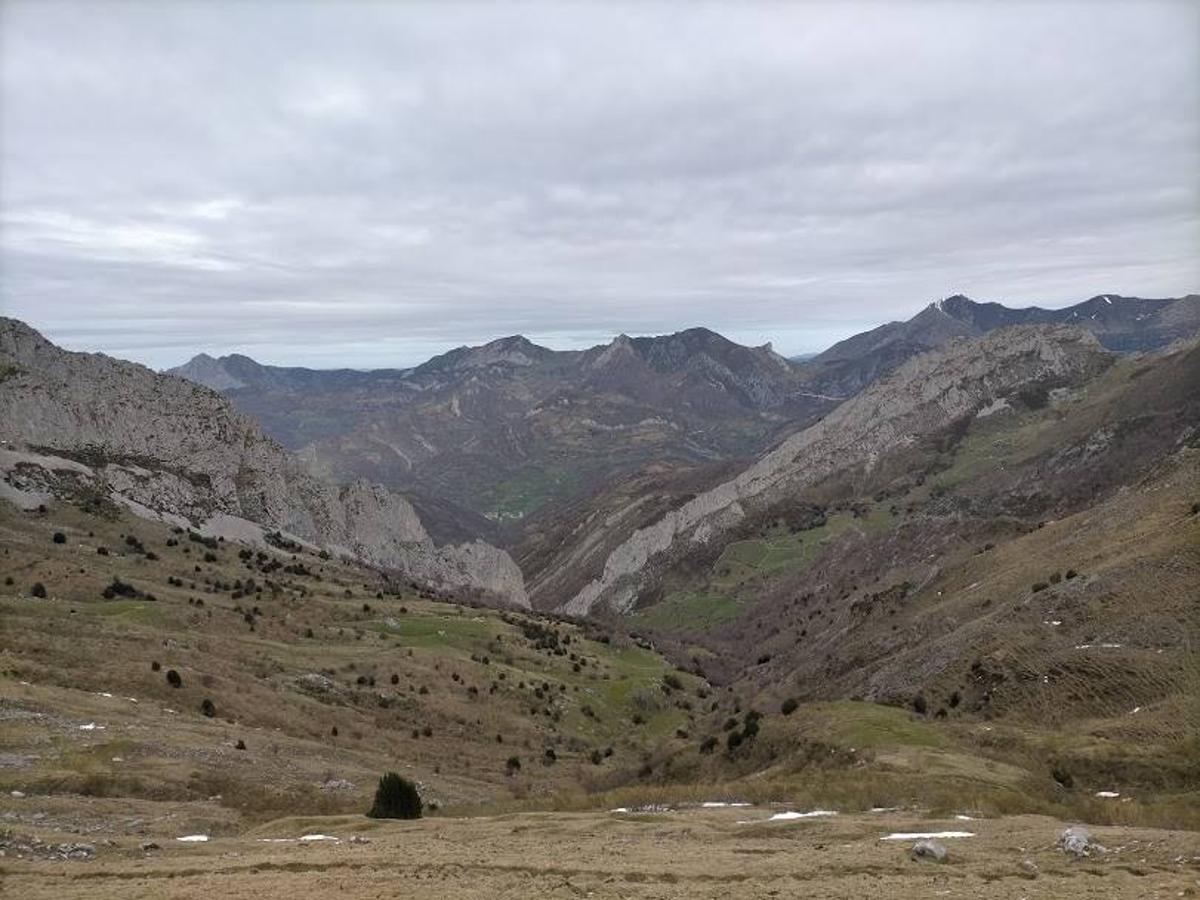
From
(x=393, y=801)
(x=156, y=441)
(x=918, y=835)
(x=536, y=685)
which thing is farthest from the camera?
(x=156, y=441)

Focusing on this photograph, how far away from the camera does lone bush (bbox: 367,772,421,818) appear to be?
37250 mm

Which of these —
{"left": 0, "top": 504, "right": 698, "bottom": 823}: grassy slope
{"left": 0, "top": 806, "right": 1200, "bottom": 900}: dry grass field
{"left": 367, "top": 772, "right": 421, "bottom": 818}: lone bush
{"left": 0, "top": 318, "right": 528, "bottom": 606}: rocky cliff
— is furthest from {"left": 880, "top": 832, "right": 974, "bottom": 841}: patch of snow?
{"left": 0, "top": 318, "right": 528, "bottom": 606}: rocky cliff

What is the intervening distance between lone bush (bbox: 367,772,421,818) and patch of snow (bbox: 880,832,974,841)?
69.6 feet

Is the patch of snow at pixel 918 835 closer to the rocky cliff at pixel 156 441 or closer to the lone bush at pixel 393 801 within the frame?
the lone bush at pixel 393 801

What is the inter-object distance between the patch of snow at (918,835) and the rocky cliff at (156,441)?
132 meters

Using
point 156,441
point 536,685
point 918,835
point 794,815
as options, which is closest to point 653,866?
point 918,835

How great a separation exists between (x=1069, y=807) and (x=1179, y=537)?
106ft

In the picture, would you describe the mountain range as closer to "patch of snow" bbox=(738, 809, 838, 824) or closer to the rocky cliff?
"patch of snow" bbox=(738, 809, 838, 824)

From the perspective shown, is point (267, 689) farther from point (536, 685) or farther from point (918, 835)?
point (918, 835)

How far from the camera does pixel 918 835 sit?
27.3 m

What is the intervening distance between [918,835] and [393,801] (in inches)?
888

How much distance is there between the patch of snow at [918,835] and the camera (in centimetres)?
2639

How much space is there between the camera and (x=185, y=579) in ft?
320

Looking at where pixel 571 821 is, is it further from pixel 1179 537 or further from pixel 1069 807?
pixel 1179 537
